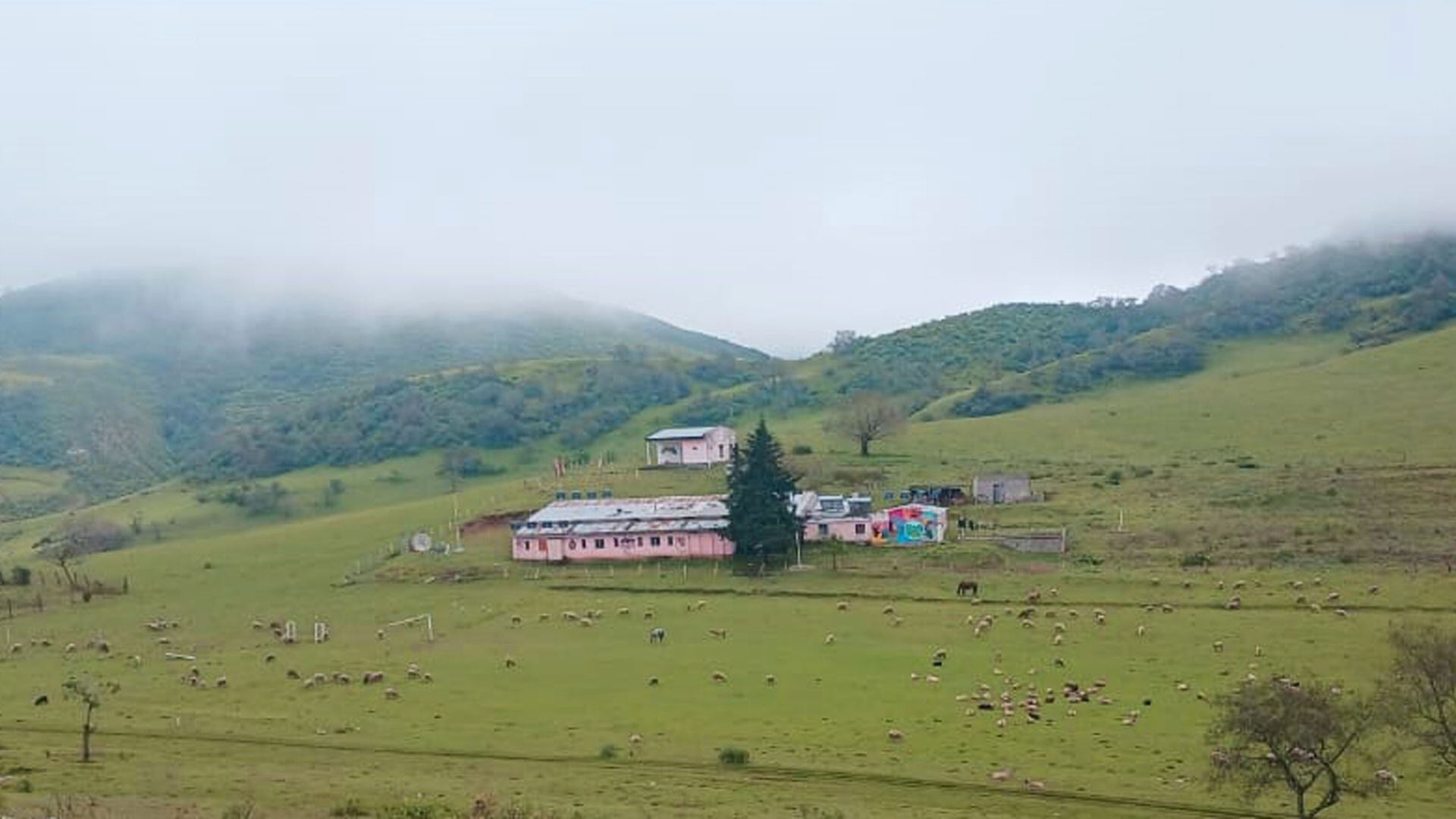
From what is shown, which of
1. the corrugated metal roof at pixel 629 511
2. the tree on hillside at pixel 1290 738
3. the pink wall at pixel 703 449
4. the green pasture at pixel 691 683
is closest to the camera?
the tree on hillside at pixel 1290 738

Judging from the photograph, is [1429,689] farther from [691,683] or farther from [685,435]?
[685,435]

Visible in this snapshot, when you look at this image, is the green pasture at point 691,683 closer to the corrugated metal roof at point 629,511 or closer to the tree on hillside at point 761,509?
the tree on hillside at point 761,509

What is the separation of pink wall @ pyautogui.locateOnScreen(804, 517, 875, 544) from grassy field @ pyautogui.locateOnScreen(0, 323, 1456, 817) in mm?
3088

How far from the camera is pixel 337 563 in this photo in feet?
290

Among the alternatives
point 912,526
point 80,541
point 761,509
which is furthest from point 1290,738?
point 80,541

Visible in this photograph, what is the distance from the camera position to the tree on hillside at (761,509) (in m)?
75.4

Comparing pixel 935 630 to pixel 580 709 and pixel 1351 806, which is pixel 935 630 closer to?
pixel 580 709

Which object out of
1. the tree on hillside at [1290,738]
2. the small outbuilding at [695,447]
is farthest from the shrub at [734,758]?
the small outbuilding at [695,447]

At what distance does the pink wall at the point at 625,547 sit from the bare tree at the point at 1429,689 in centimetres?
4962

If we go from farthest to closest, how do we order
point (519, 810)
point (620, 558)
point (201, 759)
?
point (620, 558), point (201, 759), point (519, 810)

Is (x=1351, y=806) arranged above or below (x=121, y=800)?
below

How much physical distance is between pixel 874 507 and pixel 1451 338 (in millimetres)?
Answer: 86022

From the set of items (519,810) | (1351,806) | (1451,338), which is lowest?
(1351,806)

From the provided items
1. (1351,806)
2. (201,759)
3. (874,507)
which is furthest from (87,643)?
(1351,806)
